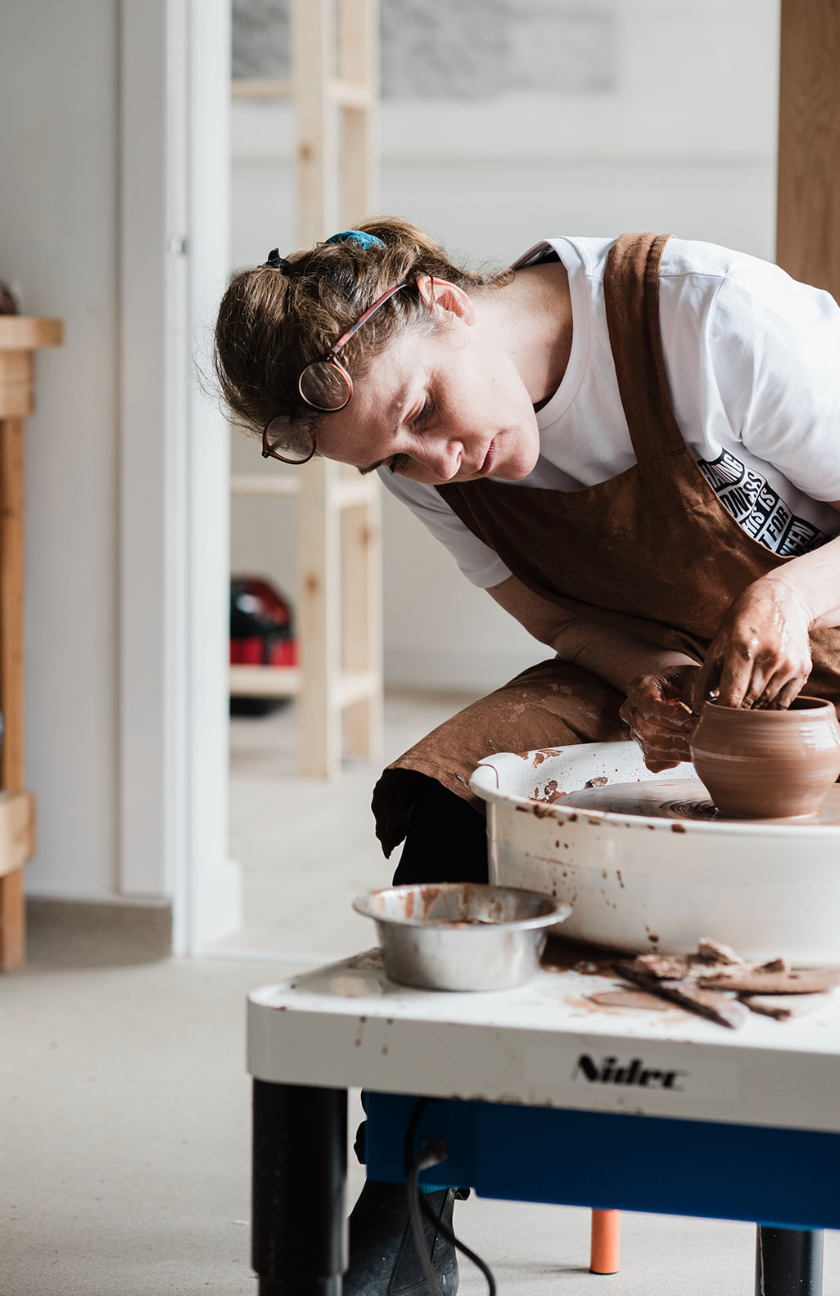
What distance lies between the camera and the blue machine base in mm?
777

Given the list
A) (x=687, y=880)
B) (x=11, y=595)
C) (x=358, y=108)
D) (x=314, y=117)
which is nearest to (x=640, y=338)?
(x=687, y=880)

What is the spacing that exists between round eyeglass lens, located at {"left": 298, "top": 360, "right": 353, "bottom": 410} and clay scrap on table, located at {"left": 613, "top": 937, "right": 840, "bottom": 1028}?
1.65ft

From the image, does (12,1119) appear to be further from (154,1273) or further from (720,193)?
(720,193)

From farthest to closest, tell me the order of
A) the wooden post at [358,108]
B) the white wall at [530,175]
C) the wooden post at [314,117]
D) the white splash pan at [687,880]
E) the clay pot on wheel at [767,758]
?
the white wall at [530,175] < the wooden post at [358,108] < the wooden post at [314,117] < the clay pot on wheel at [767,758] < the white splash pan at [687,880]

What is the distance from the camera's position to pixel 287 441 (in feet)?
3.96

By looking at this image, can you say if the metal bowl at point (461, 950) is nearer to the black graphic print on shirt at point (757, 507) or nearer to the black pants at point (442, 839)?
the black pants at point (442, 839)

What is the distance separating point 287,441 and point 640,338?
0.33m

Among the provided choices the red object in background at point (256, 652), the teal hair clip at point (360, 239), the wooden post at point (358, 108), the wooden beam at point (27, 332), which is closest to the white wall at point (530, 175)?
the wooden post at point (358, 108)

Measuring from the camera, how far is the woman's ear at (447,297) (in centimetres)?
117

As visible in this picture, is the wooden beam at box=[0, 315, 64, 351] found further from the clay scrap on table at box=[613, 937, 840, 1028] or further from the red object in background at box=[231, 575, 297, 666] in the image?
the red object in background at box=[231, 575, 297, 666]

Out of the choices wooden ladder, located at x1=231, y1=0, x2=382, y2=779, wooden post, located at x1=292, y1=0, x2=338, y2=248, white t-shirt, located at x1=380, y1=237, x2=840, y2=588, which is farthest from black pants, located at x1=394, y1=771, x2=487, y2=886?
wooden post, located at x1=292, y1=0, x2=338, y2=248

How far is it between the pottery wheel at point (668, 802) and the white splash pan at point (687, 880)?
0.34ft

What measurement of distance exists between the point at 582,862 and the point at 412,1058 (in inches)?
8.0

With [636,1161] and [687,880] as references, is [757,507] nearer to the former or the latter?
[687,880]
